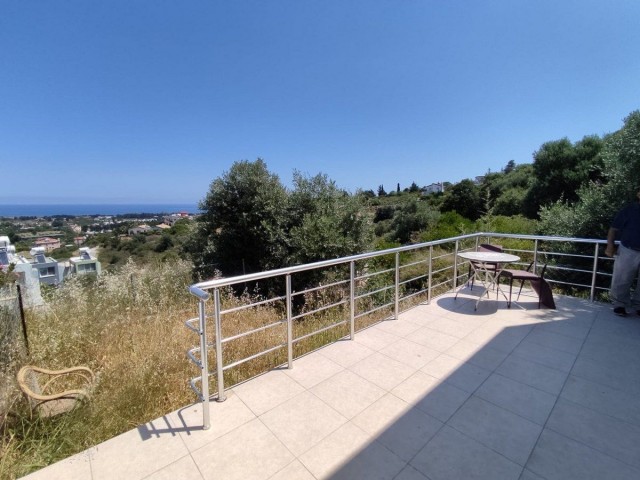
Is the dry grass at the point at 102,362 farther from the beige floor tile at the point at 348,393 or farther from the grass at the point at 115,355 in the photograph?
the beige floor tile at the point at 348,393

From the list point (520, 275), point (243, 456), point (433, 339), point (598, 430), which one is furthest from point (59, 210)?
point (598, 430)

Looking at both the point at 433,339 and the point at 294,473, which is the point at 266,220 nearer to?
the point at 433,339

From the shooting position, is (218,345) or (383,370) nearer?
(218,345)

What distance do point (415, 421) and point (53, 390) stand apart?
293 centimetres

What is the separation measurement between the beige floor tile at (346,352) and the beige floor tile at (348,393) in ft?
0.75

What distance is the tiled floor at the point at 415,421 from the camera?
1582mm

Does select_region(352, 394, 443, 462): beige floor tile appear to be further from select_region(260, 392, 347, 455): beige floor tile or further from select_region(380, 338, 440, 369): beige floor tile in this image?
select_region(380, 338, 440, 369): beige floor tile

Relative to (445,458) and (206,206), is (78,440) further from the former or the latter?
(206,206)

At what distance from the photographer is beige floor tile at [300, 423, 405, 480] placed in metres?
1.54

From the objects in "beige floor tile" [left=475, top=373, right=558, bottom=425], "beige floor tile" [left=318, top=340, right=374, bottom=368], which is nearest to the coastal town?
"beige floor tile" [left=318, top=340, right=374, bottom=368]

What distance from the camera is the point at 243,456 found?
1.67 m

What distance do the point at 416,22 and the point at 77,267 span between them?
9.27 m

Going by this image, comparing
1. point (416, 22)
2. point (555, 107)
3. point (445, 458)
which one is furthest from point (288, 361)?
point (555, 107)

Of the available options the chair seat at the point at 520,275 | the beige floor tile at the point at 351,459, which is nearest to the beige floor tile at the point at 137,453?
the beige floor tile at the point at 351,459
